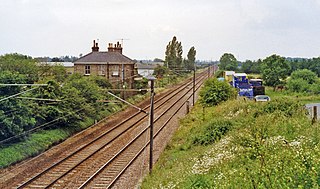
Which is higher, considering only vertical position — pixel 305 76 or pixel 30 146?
pixel 305 76

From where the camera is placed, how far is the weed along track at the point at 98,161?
14.1 metres

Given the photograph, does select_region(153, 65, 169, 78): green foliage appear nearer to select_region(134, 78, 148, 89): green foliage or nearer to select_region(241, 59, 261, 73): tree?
select_region(134, 78, 148, 89): green foliage

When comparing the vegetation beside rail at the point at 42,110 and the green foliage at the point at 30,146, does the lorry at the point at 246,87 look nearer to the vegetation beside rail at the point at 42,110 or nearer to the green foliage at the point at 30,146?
the vegetation beside rail at the point at 42,110

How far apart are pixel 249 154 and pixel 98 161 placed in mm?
9536

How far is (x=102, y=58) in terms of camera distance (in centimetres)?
3969

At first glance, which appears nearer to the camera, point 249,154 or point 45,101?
point 249,154

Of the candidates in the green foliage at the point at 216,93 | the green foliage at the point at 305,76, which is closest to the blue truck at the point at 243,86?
the green foliage at the point at 305,76

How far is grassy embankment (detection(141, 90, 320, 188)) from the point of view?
258 inches

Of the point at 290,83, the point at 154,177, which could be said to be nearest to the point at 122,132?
the point at 154,177

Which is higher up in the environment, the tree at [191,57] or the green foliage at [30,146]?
the tree at [191,57]

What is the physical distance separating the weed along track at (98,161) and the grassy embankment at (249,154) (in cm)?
174

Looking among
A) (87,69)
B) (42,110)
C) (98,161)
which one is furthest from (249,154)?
(87,69)

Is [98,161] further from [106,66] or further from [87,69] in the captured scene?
[87,69]

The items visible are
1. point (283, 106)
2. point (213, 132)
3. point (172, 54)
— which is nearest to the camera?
point (213, 132)
